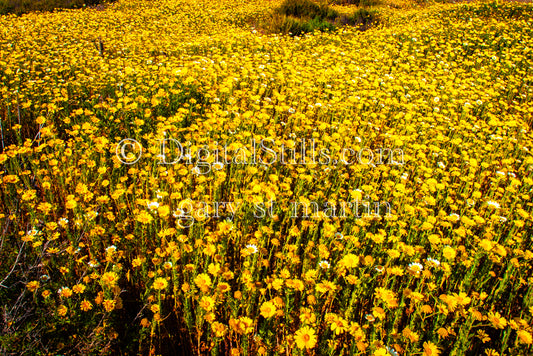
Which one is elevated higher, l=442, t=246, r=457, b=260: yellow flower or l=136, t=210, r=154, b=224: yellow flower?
l=136, t=210, r=154, b=224: yellow flower

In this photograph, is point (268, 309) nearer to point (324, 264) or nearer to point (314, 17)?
point (324, 264)

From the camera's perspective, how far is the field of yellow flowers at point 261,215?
1.87m

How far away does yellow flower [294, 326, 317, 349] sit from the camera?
1668mm

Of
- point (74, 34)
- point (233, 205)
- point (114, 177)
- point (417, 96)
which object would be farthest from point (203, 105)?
point (74, 34)

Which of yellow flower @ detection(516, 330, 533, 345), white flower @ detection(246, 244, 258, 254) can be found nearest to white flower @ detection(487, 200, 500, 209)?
yellow flower @ detection(516, 330, 533, 345)

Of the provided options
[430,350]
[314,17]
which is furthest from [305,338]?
[314,17]

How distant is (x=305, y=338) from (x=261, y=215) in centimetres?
114

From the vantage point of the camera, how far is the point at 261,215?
268 centimetres

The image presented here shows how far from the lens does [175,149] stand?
11.3 ft

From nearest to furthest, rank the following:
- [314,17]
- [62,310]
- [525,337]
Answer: [62,310] → [525,337] → [314,17]

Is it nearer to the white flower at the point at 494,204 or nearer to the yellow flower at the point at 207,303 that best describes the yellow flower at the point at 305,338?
the yellow flower at the point at 207,303

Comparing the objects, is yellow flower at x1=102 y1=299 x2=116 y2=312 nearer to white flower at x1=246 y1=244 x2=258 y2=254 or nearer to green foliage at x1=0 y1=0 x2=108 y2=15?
white flower at x1=246 y1=244 x2=258 y2=254

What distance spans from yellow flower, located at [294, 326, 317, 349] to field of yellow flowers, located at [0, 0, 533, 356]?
0.09 ft

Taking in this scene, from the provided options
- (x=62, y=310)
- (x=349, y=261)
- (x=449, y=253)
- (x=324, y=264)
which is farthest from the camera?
(x=449, y=253)
